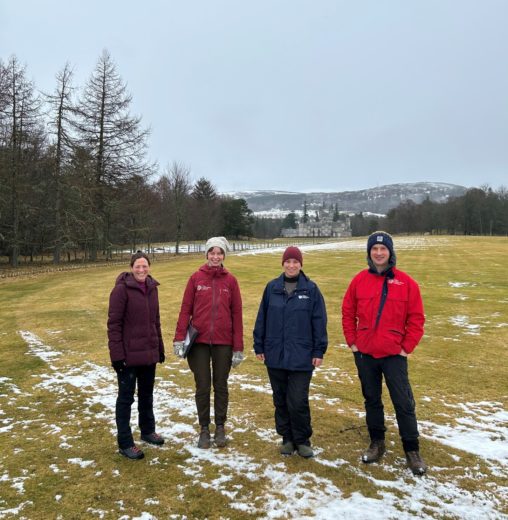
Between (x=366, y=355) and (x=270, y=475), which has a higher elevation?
(x=366, y=355)

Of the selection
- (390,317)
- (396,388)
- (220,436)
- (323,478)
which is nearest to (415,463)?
(396,388)

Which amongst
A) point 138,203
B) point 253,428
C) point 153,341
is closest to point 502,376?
point 253,428

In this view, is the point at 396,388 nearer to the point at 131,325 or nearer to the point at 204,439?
the point at 204,439

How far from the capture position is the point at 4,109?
27.3m

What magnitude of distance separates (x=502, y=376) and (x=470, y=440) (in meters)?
2.85

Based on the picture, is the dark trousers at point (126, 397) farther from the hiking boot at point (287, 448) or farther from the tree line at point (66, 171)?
the tree line at point (66, 171)

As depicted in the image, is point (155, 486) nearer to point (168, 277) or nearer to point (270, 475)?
point (270, 475)

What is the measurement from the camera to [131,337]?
4137mm

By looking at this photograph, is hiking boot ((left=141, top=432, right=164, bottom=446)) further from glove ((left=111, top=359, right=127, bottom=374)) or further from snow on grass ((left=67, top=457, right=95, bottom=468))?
glove ((left=111, top=359, right=127, bottom=374))

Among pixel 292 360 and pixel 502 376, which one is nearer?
pixel 292 360

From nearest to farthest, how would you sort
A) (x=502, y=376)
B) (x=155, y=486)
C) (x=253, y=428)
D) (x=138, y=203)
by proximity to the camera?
(x=155, y=486), (x=253, y=428), (x=502, y=376), (x=138, y=203)

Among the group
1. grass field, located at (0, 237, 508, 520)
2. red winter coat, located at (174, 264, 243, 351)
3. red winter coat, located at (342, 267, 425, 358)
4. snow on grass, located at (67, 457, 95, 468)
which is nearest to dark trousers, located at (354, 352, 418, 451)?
red winter coat, located at (342, 267, 425, 358)

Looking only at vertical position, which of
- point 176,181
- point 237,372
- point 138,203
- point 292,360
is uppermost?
point 176,181

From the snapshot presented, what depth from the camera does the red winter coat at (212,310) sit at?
4.32m
